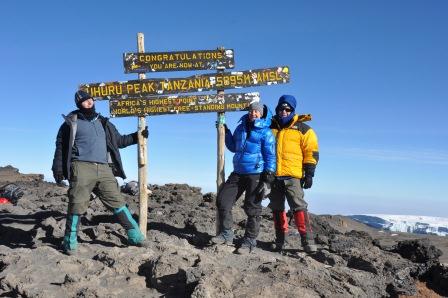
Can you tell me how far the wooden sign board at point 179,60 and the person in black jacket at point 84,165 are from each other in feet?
4.64

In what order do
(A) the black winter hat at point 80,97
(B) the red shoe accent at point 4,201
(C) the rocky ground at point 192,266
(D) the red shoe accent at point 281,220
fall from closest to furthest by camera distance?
1. (C) the rocky ground at point 192,266
2. (A) the black winter hat at point 80,97
3. (D) the red shoe accent at point 281,220
4. (B) the red shoe accent at point 4,201

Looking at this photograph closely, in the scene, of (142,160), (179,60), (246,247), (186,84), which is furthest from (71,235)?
(179,60)

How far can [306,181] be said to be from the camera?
7.58 metres

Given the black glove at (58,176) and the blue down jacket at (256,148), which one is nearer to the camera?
the black glove at (58,176)

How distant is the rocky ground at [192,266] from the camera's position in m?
5.32

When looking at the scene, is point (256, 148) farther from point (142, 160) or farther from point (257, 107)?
point (142, 160)

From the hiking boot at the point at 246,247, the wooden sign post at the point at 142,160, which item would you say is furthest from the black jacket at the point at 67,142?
the hiking boot at the point at 246,247

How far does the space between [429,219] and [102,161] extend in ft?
87.0

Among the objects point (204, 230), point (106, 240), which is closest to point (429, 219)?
point (204, 230)

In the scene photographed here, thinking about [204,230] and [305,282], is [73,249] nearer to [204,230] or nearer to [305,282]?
[204,230]

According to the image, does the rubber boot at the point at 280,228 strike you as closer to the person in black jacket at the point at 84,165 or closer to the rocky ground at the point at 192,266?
the rocky ground at the point at 192,266

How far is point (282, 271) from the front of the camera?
5.54 metres

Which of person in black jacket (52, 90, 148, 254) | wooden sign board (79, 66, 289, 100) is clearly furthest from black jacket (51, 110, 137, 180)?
wooden sign board (79, 66, 289, 100)

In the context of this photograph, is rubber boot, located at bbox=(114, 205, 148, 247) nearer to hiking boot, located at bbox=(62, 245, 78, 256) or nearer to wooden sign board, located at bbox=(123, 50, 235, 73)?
hiking boot, located at bbox=(62, 245, 78, 256)
